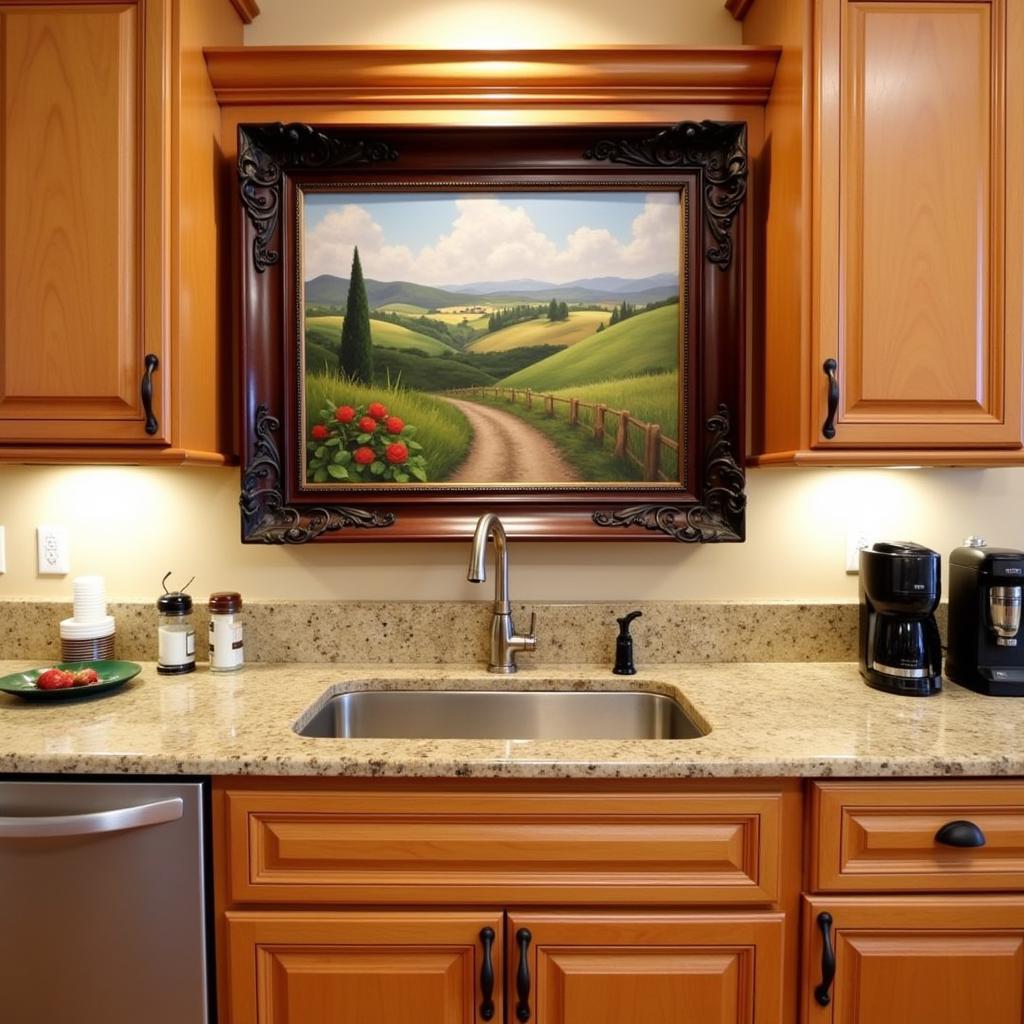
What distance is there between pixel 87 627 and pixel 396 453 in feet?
2.58

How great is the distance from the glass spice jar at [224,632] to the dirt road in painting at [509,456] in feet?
1.83

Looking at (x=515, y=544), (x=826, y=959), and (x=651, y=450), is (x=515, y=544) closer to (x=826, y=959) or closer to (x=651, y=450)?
(x=651, y=450)

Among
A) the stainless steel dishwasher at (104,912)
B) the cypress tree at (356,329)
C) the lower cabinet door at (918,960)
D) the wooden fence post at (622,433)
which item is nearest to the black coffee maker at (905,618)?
the lower cabinet door at (918,960)

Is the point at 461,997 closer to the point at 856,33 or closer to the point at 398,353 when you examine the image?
the point at 398,353

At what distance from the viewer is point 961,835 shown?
1093 millimetres

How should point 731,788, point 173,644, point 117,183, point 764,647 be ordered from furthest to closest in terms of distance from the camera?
1. point 764,647
2. point 173,644
3. point 117,183
4. point 731,788

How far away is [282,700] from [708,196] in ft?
4.61

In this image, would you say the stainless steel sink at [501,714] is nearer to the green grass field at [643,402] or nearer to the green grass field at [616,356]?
the green grass field at [643,402]

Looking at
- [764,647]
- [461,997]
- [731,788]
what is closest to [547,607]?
[764,647]

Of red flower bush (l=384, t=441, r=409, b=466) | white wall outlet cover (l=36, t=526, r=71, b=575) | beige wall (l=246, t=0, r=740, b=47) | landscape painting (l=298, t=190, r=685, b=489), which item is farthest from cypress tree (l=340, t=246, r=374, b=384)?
white wall outlet cover (l=36, t=526, r=71, b=575)

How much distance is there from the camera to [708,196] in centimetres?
156

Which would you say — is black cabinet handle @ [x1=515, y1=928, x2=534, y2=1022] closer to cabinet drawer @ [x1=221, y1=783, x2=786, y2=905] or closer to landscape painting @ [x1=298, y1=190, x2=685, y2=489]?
cabinet drawer @ [x1=221, y1=783, x2=786, y2=905]

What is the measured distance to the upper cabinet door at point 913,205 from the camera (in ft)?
4.38

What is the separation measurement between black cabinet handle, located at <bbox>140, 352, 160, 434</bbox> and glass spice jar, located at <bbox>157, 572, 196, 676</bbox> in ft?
1.33
